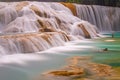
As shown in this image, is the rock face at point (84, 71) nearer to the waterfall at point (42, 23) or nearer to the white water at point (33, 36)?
the white water at point (33, 36)

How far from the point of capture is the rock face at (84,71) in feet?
34.4

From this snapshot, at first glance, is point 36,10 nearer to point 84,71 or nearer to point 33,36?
point 33,36

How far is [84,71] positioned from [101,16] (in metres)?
27.7

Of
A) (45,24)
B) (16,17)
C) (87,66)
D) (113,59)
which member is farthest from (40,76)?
(16,17)

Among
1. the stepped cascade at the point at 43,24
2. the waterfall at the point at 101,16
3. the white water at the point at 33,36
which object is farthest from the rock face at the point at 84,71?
the waterfall at the point at 101,16

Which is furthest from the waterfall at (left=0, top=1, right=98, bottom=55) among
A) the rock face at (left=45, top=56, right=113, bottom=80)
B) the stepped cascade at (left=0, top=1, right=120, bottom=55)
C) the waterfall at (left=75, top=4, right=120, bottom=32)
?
the rock face at (left=45, top=56, right=113, bottom=80)

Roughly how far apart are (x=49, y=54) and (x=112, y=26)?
2492cm

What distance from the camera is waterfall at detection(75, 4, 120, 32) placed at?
36.2 metres

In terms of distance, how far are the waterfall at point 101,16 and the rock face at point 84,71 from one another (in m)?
23.3

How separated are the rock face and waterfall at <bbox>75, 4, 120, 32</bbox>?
2335 cm

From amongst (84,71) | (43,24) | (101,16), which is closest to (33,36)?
(43,24)

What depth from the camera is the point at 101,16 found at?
1512 inches

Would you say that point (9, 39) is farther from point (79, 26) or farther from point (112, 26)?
point (112, 26)

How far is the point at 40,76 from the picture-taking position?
421 inches
